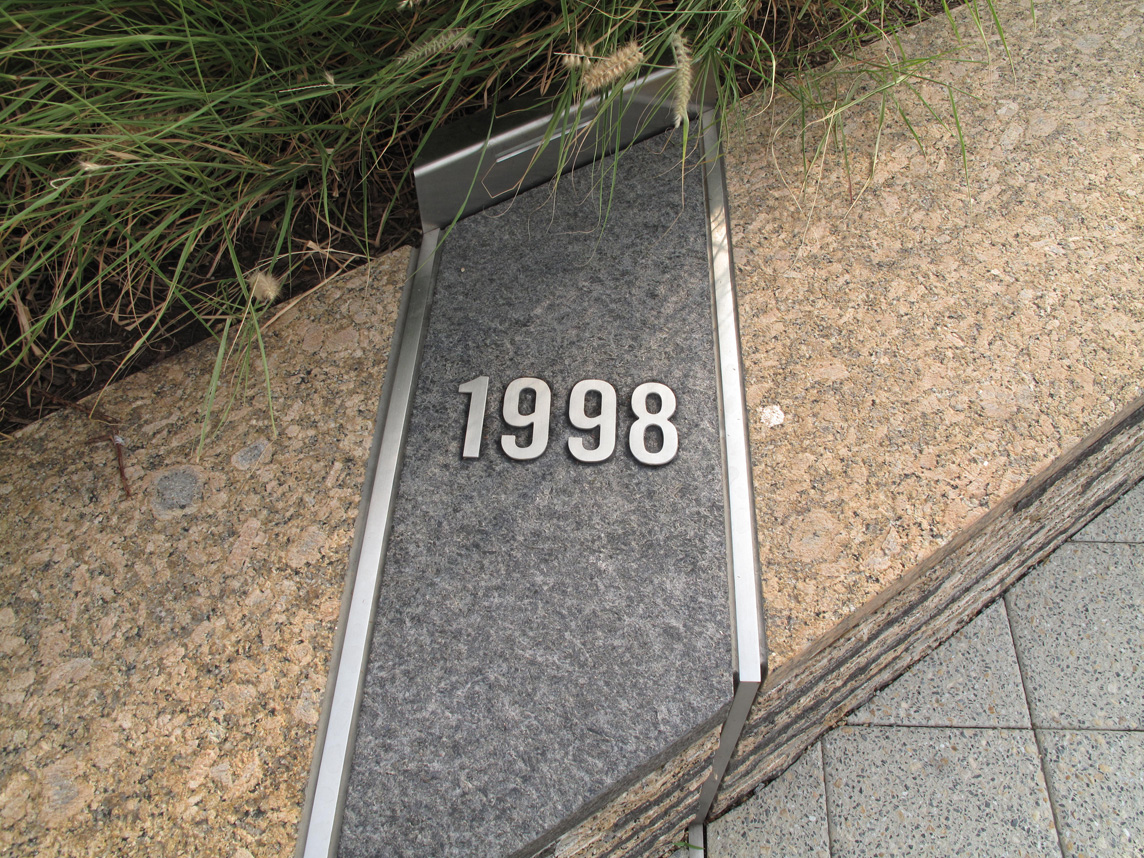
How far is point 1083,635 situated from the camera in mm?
1161

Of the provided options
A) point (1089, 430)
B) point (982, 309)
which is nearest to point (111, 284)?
point (982, 309)

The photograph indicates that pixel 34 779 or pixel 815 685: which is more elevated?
pixel 34 779

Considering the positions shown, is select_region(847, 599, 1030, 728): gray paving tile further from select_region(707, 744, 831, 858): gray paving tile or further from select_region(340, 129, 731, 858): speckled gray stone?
select_region(340, 129, 731, 858): speckled gray stone

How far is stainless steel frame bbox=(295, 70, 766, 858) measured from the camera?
0.80 meters

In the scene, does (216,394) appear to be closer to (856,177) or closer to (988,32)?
(856,177)

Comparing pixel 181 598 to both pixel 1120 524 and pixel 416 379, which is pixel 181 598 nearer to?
pixel 416 379

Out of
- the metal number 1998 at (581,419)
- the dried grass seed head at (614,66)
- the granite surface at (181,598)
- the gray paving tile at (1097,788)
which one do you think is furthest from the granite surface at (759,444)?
the gray paving tile at (1097,788)

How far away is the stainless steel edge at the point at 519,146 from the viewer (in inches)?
41.9

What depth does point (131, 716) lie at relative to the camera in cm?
80

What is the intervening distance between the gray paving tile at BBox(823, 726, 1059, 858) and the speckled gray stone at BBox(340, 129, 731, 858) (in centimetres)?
45

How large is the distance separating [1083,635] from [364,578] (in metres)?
1.08

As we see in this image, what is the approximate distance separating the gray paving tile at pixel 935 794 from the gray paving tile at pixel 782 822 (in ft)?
0.06

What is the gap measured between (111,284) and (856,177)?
1.12 meters

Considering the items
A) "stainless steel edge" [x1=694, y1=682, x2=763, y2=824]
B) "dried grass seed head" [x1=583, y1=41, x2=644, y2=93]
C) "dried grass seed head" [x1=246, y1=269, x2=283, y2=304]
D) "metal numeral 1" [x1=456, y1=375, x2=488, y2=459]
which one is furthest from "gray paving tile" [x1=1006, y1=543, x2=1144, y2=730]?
"dried grass seed head" [x1=246, y1=269, x2=283, y2=304]
